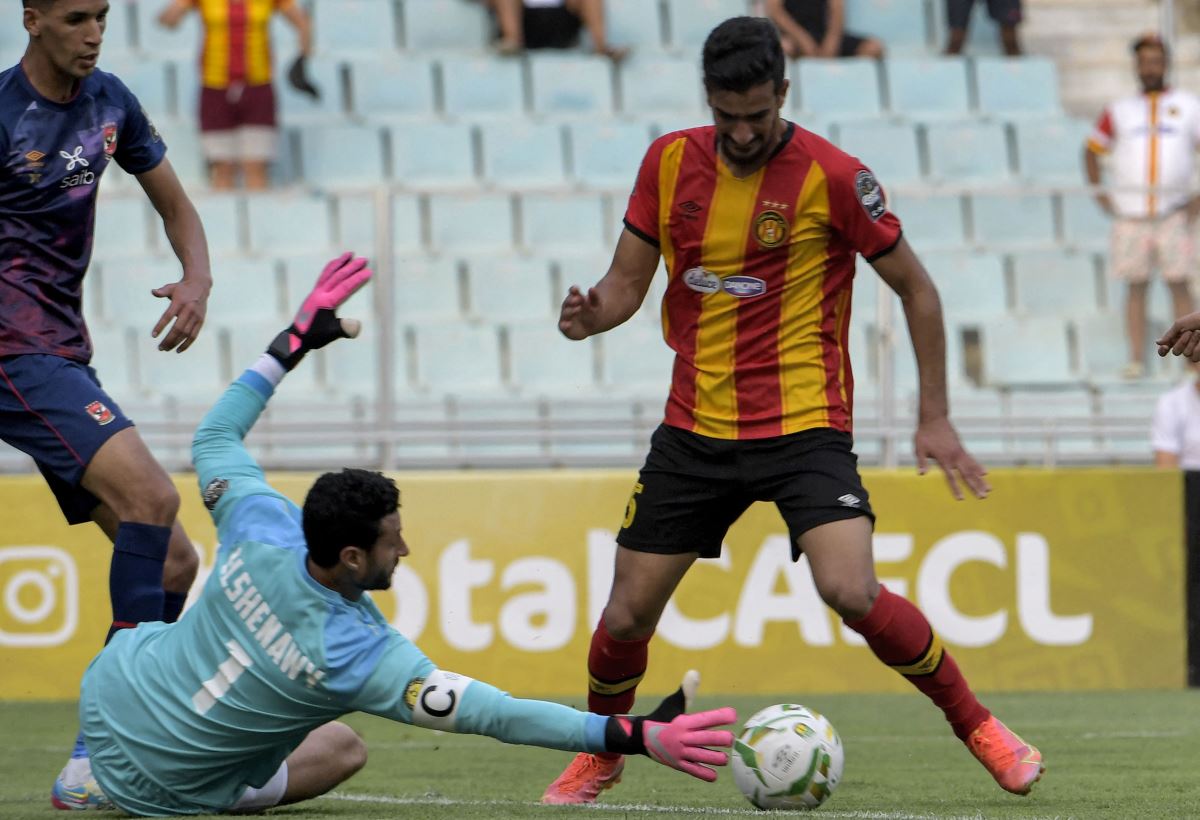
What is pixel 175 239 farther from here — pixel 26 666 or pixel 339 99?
pixel 339 99

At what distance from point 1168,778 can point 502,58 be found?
9160 mm

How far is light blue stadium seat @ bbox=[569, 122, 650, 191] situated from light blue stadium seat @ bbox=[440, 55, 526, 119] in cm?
73

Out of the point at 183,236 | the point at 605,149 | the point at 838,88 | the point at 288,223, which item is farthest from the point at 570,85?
the point at 183,236

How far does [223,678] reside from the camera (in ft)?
15.7

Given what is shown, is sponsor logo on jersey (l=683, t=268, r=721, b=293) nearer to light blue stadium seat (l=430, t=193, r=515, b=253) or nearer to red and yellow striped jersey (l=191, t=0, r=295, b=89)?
light blue stadium seat (l=430, t=193, r=515, b=253)

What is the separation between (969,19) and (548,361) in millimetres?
5708

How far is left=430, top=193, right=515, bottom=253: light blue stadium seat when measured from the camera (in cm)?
1094

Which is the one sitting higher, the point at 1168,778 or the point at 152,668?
the point at 152,668

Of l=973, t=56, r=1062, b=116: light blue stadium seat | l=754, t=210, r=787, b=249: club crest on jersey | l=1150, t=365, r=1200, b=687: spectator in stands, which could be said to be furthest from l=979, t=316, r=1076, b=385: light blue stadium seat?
l=754, t=210, r=787, b=249: club crest on jersey

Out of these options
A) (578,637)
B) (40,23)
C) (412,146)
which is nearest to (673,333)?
(40,23)

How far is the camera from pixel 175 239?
618 centimetres

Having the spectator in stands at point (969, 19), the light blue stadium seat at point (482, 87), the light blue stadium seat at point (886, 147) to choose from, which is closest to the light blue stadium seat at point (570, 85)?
the light blue stadium seat at point (482, 87)

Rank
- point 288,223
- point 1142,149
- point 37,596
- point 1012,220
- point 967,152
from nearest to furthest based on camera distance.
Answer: point 37,596 < point 1012,220 < point 288,223 < point 1142,149 < point 967,152

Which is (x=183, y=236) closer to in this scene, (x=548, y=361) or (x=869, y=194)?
(x=869, y=194)
